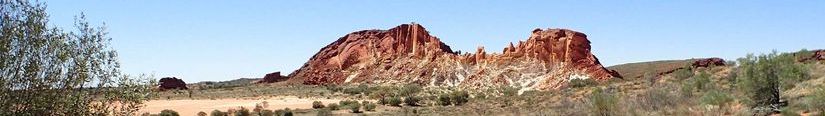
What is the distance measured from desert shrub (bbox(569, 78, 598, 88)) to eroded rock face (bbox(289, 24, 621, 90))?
153 centimetres

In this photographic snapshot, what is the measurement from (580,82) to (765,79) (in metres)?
26.5

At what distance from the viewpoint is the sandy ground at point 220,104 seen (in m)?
47.4

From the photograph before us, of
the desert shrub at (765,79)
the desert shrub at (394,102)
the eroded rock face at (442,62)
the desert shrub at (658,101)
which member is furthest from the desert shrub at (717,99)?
the eroded rock face at (442,62)

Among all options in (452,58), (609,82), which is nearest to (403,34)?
(452,58)

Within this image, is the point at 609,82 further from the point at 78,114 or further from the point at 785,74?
the point at 78,114

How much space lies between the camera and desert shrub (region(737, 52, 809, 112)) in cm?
2352

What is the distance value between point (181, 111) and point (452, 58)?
80.9ft

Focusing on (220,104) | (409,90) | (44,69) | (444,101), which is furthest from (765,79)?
(220,104)

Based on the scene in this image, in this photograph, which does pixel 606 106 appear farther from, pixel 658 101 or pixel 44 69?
pixel 44 69

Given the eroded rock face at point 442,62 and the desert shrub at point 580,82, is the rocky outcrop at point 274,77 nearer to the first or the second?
the eroded rock face at point 442,62

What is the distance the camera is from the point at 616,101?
25391mm

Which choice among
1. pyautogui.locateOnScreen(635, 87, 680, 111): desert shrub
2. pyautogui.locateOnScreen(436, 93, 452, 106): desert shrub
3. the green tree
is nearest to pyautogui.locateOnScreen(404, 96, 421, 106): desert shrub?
pyautogui.locateOnScreen(436, 93, 452, 106): desert shrub

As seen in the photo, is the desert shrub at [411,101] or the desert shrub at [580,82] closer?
the desert shrub at [411,101]

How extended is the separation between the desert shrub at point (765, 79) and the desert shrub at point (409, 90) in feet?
102
